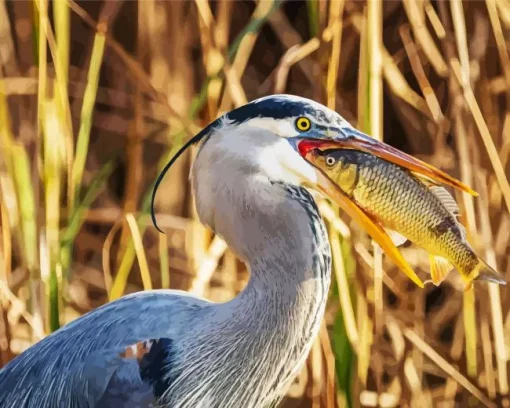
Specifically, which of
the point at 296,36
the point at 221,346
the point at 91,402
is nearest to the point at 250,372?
the point at 221,346

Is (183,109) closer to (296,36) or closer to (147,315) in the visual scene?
(296,36)

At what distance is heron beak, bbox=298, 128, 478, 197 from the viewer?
79 cm

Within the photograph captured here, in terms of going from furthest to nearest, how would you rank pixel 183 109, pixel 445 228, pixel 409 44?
pixel 183 109 → pixel 409 44 → pixel 445 228

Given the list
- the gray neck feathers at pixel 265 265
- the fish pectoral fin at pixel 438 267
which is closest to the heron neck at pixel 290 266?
the gray neck feathers at pixel 265 265

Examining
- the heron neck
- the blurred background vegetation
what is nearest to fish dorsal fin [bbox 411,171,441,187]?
the heron neck

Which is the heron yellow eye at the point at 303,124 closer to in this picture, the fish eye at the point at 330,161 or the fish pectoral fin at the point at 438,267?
the fish eye at the point at 330,161

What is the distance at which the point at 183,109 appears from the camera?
1.42 metres

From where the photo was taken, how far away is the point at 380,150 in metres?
0.79

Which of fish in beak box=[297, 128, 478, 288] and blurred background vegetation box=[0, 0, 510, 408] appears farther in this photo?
blurred background vegetation box=[0, 0, 510, 408]

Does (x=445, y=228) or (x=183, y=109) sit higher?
(x=183, y=109)

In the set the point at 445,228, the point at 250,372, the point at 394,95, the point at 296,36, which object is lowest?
the point at 250,372

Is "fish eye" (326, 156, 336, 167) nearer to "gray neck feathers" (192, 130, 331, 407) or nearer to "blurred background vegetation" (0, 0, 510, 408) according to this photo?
"gray neck feathers" (192, 130, 331, 407)

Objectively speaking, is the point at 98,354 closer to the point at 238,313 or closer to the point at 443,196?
the point at 238,313

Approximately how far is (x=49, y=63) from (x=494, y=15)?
732mm
